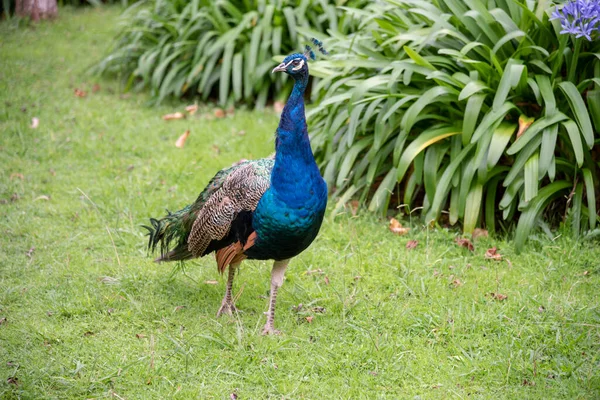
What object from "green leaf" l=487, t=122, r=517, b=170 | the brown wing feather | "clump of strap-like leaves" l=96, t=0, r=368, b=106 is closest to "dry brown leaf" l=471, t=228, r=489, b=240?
"green leaf" l=487, t=122, r=517, b=170

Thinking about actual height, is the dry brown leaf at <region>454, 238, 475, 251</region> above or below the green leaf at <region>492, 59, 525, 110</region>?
below

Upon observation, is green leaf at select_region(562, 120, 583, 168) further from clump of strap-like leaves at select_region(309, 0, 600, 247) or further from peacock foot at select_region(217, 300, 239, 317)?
peacock foot at select_region(217, 300, 239, 317)

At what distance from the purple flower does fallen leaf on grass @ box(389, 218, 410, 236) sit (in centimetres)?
176

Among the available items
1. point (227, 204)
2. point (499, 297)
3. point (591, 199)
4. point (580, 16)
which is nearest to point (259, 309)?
point (227, 204)

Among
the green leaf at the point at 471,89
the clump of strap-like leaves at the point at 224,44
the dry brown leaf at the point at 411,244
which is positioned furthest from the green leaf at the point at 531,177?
the clump of strap-like leaves at the point at 224,44

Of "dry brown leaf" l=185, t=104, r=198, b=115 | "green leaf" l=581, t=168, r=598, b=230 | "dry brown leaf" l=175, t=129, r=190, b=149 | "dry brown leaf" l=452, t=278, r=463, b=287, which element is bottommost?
"dry brown leaf" l=452, t=278, r=463, b=287

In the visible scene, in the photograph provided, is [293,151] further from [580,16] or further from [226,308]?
[580,16]

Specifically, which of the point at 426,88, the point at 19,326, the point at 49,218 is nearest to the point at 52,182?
the point at 49,218

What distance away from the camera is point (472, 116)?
493cm

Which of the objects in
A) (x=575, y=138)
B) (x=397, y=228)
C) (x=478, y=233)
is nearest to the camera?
(x=575, y=138)

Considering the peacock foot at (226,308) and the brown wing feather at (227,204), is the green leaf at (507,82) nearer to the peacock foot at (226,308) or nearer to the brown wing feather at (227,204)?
the brown wing feather at (227,204)

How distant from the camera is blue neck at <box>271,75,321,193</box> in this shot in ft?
12.6

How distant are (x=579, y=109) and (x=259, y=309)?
255 cm

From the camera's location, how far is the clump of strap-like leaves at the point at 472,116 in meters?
4.88
